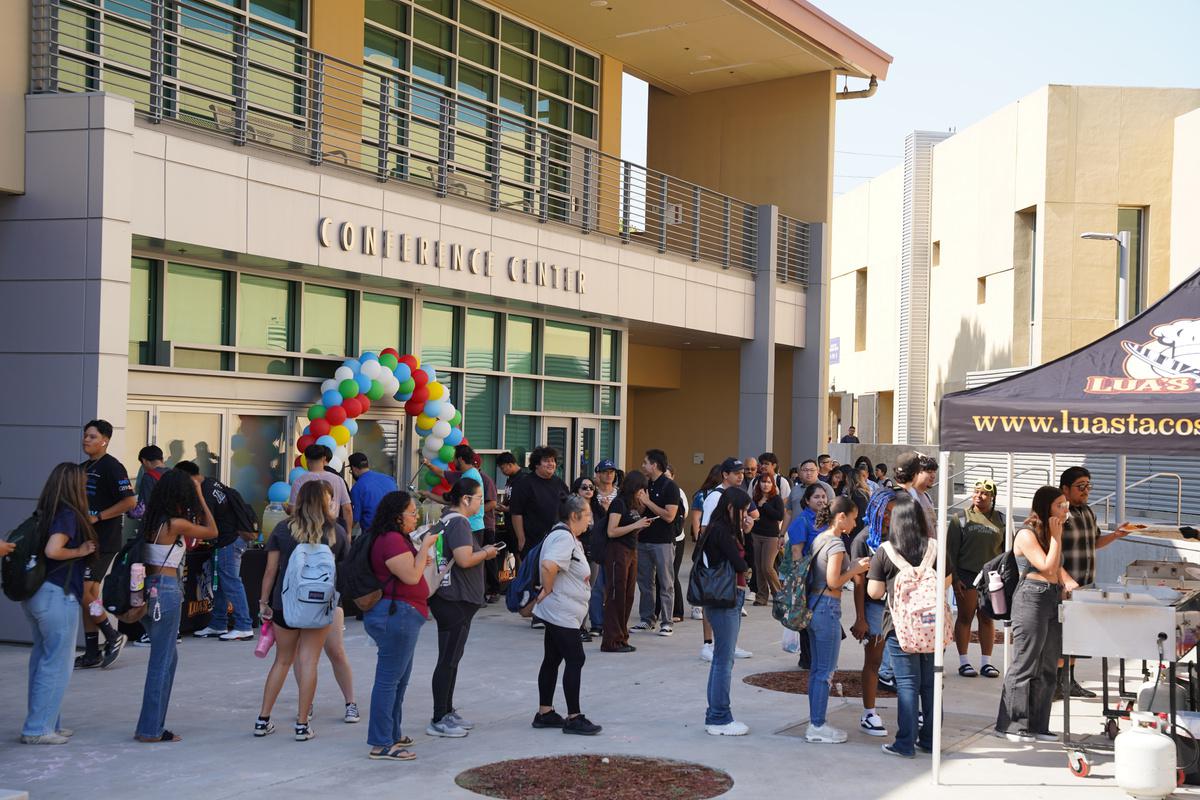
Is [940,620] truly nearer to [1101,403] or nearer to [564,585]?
[1101,403]

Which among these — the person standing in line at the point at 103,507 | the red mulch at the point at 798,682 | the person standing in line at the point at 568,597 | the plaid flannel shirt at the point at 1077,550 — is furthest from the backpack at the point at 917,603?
the person standing in line at the point at 103,507

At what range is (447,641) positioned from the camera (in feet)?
29.8

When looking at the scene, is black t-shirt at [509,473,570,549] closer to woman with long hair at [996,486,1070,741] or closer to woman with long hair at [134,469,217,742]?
woman with long hair at [134,469,217,742]

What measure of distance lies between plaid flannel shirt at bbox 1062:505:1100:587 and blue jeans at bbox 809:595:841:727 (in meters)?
Answer: 2.00

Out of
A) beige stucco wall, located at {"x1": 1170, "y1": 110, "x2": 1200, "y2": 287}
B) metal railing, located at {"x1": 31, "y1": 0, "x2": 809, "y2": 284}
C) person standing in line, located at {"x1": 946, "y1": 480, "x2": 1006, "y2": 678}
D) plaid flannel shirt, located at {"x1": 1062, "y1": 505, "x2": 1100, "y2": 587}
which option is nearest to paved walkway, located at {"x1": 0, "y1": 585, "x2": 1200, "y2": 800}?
person standing in line, located at {"x1": 946, "y1": 480, "x2": 1006, "y2": 678}

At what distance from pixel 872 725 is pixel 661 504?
476 centimetres

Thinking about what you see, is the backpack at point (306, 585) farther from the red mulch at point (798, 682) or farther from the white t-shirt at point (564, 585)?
the red mulch at point (798, 682)

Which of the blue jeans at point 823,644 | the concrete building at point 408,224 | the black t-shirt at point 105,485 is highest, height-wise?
the concrete building at point 408,224

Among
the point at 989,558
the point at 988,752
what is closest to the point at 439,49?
the point at 989,558

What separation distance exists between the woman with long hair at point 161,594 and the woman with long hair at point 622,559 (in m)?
5.10

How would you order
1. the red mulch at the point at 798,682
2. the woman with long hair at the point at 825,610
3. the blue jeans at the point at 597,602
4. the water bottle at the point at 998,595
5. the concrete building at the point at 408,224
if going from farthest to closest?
the blue jeans at the point at 597,602 → the concrete building at the point at 408,224 → the red mulch at the point at 798,682 → the water bottle at the point at 998,595 → the woman with long hair at the point at 825,610

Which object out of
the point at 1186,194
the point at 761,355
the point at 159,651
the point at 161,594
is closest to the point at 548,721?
the point at 159,651

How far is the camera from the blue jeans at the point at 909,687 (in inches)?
345

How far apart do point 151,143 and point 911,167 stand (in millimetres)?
34770
